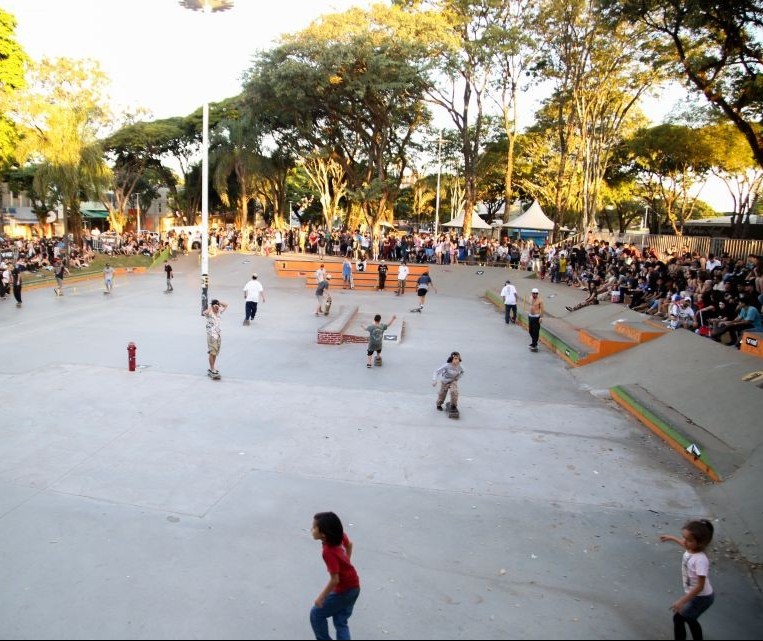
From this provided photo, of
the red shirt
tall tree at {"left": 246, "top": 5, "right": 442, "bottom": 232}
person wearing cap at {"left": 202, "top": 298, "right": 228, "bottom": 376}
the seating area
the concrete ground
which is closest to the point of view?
the red shirt

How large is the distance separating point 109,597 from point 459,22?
31.6m

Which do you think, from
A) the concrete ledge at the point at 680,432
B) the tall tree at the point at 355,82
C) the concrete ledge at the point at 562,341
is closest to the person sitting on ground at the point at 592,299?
the concrete ledge at the point at 562,341

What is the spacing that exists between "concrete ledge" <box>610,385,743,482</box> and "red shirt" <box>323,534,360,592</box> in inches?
217

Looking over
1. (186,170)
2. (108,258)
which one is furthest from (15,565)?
(186,170)

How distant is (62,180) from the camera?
93.8ft

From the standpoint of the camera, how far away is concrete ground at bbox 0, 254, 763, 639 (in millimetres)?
4707

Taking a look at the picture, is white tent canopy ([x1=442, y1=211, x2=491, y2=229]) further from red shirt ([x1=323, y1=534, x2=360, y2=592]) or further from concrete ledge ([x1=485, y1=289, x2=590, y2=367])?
red shirt ([x1=323, y1=534, x2=360, y2=592])

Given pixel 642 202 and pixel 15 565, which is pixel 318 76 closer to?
pixel 15 565

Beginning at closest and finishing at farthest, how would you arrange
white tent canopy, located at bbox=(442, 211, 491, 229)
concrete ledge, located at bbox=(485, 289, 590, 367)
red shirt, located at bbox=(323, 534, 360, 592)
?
red shirt, located at bbox=(323, 534, 360, 592)
concrete ledge, located at bbox=(485, 289, 590, 367)
white tent canopy, located at bbox=(442, 211, 491, 229)

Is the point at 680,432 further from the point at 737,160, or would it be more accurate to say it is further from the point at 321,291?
the point at 737,160

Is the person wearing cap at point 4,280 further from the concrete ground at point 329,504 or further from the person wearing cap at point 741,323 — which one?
the person wearing cap at point 741,323

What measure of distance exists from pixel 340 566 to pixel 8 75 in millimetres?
30577

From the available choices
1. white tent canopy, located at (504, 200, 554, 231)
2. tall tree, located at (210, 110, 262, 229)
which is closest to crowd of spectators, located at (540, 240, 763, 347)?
white tent canopy, located at (504, 200, 554, 231)

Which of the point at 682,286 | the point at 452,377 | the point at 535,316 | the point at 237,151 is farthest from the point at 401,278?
the point at 237,151
